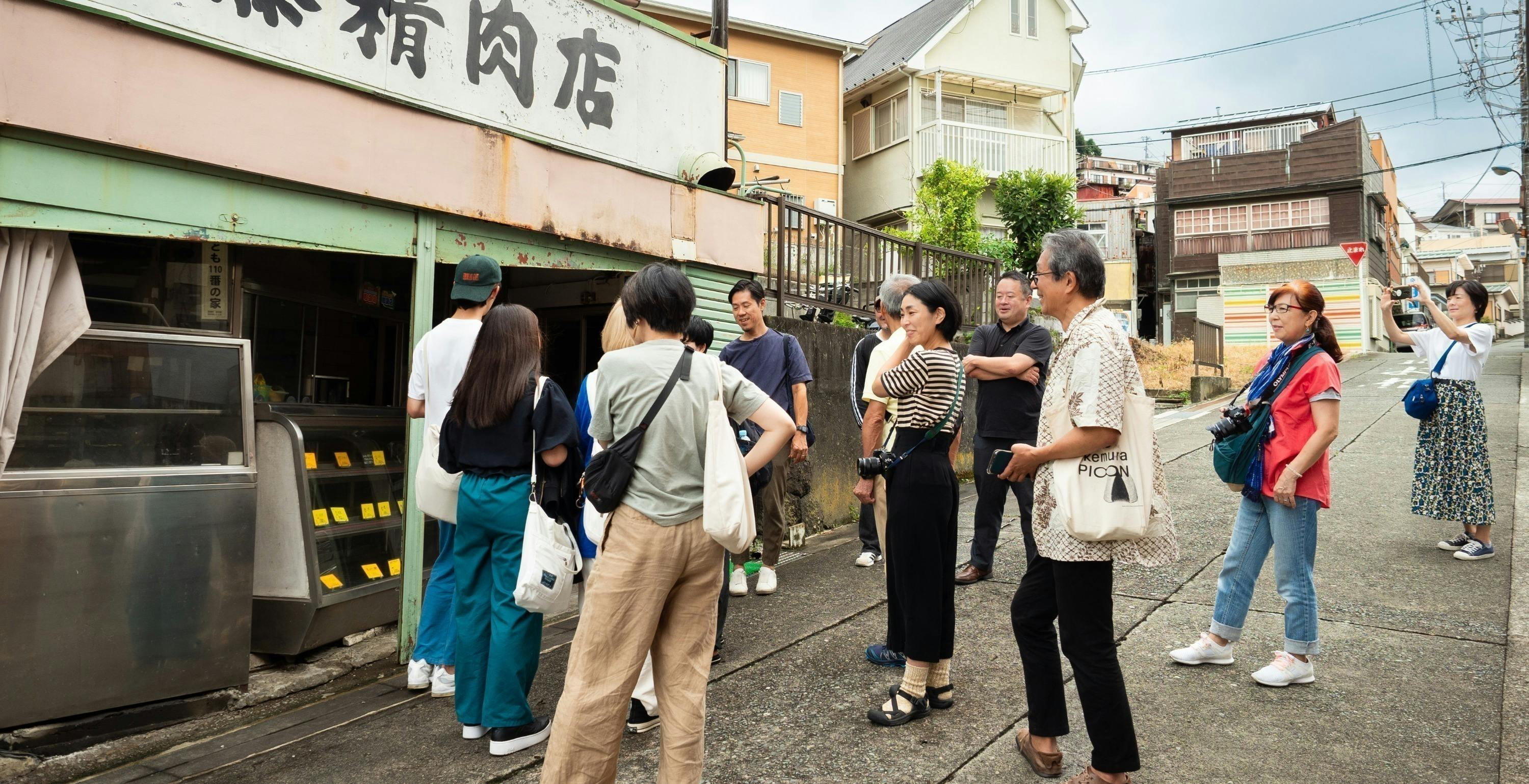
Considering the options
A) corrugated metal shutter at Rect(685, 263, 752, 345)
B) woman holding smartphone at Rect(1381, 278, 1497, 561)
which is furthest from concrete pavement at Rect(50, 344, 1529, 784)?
corrugated metal shutter at Rect(685, 263, 752, 345)

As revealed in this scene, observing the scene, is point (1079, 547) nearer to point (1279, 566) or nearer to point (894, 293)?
point (1279, 566)

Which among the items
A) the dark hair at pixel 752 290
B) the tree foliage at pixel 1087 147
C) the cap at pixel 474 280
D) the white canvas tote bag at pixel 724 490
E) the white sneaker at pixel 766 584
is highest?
the tree foliage at pixel 1087 147

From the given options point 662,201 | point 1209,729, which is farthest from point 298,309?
point 1209,729

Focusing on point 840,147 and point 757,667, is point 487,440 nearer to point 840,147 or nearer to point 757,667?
point 757,667

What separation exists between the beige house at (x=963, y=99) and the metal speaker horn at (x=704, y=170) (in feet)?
49.7

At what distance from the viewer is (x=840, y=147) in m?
21.4

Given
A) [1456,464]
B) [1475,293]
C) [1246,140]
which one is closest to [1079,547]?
[1475,293]

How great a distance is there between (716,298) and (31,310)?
421cm

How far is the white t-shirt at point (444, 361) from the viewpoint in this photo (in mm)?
4090

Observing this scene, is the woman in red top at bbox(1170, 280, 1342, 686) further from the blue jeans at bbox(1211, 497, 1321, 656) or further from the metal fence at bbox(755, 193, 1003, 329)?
the metal fence at bbox(755, 193, 1003, 329)

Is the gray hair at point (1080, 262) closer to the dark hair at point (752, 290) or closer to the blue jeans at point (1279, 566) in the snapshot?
the blue jeans at point (1279, 566)

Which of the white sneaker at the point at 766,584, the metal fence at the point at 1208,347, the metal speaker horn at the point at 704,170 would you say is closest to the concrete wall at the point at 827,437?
the metal speaker horn at the point at 704,170

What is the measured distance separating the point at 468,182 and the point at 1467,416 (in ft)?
21.3

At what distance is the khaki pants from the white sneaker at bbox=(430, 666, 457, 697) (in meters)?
1.73
